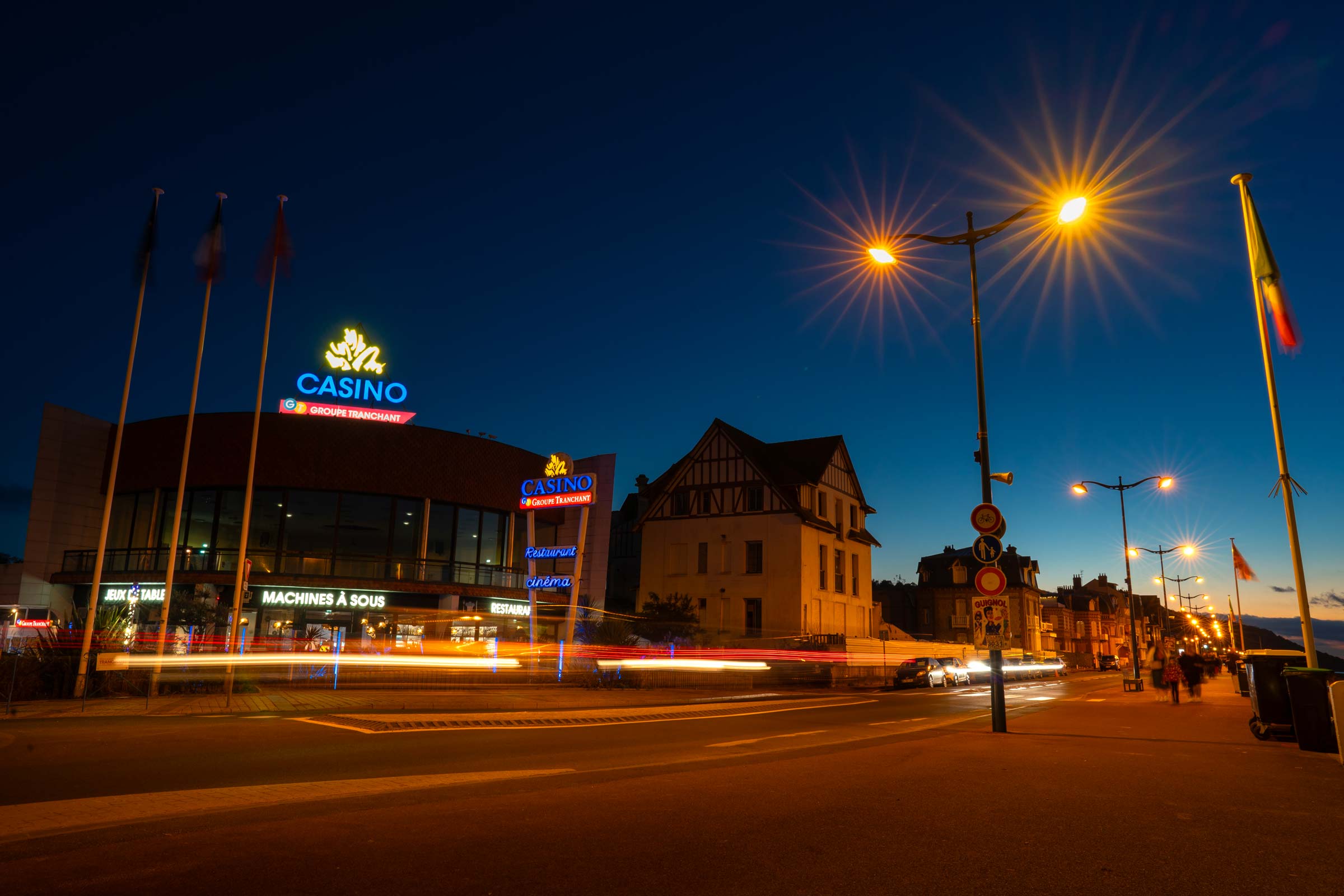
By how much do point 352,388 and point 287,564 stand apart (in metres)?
8.78

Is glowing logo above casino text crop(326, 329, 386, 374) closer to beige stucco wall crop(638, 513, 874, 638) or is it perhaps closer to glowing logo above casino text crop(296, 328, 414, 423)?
glowing logo above casino text crop(296, 328, 414, 423)

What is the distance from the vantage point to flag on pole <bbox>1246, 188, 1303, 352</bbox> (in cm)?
1359

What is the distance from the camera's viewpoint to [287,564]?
3944 centimetres

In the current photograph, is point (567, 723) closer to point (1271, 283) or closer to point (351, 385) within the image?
point (1271, 283)

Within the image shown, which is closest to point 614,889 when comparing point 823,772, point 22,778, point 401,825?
point 401,825

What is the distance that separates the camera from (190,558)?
3866 centimetres

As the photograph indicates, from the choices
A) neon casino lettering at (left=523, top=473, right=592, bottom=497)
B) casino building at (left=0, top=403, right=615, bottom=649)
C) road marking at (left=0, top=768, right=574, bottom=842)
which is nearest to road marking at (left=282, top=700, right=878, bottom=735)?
→ road marking at (left=0, top=768, right=574, bottom=842)

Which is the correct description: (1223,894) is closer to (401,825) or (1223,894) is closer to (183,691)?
(401,825)

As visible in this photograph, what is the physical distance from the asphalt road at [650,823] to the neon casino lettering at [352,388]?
28.9 meters

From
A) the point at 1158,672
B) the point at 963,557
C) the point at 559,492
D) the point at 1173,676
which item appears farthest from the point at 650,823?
the point at 963,557

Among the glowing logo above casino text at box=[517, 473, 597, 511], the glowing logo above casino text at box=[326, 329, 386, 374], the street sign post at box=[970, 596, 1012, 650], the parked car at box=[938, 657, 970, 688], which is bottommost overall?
the parked car at box=[938, 657, 970, 688]

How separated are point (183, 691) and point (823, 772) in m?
19.0

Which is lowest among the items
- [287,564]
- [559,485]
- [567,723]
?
[567,723]

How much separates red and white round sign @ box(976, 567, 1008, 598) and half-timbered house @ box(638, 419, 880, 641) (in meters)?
29.7
